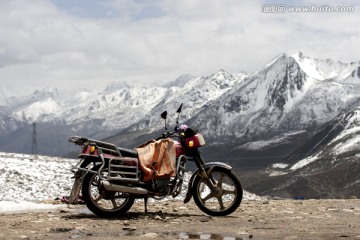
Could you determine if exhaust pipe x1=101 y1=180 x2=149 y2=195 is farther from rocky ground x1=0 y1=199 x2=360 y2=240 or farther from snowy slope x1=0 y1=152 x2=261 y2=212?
snowy slope x1=0 y1=152 x2=261 y2=212

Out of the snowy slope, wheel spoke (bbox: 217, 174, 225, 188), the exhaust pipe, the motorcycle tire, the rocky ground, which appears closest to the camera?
the rocky ground

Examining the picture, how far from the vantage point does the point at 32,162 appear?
31766mm

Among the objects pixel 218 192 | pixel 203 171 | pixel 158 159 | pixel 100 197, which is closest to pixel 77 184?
pixel 100 197

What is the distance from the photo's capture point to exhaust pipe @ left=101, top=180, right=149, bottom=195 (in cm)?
1348

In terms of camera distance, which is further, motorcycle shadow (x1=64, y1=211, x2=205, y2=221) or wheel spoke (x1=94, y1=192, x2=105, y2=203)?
motorcycle shadow (x1=64, y1=211, x2=205, y2=221)

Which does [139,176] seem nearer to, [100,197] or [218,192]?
[100,197]

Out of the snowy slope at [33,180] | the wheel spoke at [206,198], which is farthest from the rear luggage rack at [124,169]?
the snowy slope at [33,180]

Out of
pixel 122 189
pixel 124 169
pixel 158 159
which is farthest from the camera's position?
pixel 158 159

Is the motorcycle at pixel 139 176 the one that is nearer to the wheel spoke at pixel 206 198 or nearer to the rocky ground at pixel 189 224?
the wheel spoke at pixel 206 198

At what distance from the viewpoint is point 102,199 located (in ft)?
45.9

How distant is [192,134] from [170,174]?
124 centimetres

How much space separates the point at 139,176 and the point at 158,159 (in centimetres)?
66

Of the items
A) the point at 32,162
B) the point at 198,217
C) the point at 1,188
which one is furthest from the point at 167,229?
the point at 32,162

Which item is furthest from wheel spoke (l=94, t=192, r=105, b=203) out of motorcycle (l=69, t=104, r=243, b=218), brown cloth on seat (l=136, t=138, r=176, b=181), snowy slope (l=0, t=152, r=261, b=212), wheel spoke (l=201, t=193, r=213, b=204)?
snowy slope (l=0, t=152, r=261, b=212)
